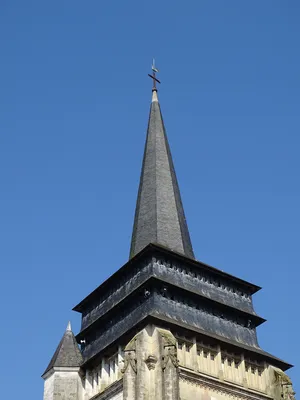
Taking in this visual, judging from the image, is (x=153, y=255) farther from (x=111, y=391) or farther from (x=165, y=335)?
(x=111, y=391)

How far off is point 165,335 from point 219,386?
4.00 metres

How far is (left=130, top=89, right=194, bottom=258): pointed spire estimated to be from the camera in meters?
41.9

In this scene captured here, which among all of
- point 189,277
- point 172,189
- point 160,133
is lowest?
point 189,277

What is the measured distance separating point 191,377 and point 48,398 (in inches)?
301

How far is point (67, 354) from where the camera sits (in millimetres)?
40531

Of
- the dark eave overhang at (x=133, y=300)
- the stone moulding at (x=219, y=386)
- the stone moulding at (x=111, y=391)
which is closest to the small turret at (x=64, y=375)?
the dark eave overhang at (x=133, y=300)

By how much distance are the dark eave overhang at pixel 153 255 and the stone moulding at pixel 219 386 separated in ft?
19.0

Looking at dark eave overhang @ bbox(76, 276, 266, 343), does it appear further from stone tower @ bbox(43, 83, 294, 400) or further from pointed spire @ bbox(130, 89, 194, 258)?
pointed spire @ bbox(130, 89, 194, 258)

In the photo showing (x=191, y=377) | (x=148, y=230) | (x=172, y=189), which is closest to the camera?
(x=191, y=377)

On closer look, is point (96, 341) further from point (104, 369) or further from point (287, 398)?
point (287, 398)


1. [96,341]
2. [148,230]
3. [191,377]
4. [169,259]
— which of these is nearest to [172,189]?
[148,230]

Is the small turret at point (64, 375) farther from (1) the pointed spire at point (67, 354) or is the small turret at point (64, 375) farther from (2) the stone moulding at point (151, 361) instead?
(2) the stone moulding at point (151, 361)

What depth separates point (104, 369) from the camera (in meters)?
38.6

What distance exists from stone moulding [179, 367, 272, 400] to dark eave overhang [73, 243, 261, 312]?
19.0 feet
